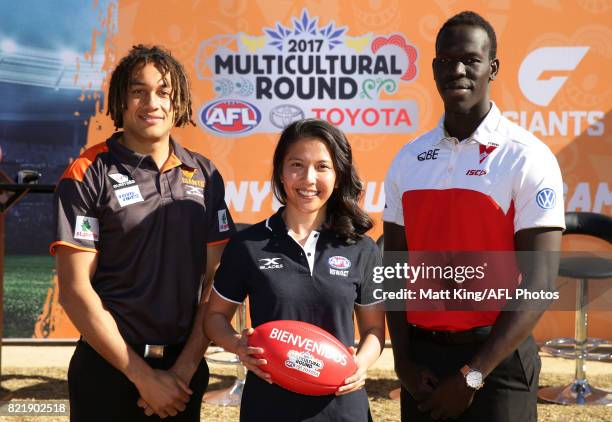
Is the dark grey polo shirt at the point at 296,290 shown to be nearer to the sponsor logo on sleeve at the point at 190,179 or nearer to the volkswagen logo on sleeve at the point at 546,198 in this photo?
the sponsor logo on sleeve at the point at 190,179

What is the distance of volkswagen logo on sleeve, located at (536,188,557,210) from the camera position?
6.08ft

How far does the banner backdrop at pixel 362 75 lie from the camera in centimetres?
537

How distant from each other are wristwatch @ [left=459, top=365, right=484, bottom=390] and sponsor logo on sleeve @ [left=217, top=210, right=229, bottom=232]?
2.62ft

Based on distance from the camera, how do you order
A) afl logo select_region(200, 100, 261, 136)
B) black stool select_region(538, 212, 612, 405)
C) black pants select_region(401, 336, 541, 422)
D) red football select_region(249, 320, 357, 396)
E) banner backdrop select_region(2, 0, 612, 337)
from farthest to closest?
1. afl logo select_region(200, 100, 261, 136)
2. banner backdrop select_region(2, 0, 612, 337)
3. black stool select_region(538, 212, 612, 405)
4. black pants select_region(401, 336, 541, 422)
5. red football select_region(249, 320, 357, 396)

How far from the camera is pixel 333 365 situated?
A: 1.85 metres

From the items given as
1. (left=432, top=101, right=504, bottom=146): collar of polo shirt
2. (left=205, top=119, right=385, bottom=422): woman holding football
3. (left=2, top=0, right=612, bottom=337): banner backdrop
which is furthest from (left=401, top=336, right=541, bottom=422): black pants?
(left=2, top=0, right=612, bottom=337): banner backdrop

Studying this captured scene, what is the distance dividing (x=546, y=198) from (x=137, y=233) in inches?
43.3

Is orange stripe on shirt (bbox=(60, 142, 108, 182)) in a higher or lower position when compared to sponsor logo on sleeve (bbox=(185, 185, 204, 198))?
higher

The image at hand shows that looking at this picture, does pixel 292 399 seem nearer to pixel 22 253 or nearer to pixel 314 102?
pixel 314 102

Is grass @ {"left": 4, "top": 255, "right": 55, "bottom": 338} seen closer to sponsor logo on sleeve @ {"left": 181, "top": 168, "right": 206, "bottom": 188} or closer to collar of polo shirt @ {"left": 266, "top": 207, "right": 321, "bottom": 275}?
sponsor logo on sleeve @ {"left": 181, "top": 168, "right": 206, "bottom": 188}

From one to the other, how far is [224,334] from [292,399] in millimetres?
256

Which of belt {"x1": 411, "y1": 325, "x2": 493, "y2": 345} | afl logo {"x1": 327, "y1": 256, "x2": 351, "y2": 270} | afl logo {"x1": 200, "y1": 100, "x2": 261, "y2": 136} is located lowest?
belt {"x1": 411, "y1": 325, "x2": 493, "y2": 345}

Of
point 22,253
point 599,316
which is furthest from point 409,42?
point 22,253

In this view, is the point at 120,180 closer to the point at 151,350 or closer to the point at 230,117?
the point at 151,350
